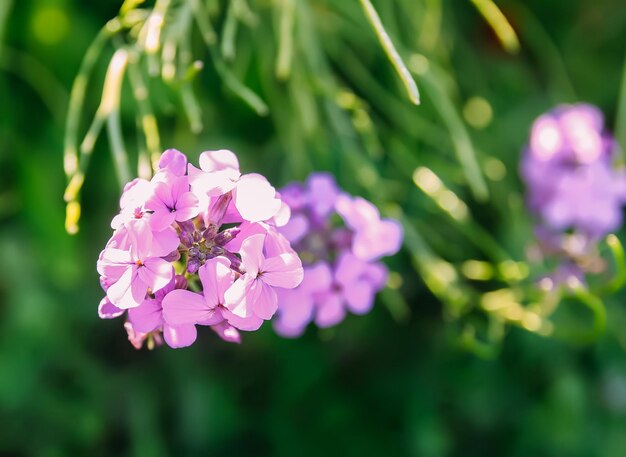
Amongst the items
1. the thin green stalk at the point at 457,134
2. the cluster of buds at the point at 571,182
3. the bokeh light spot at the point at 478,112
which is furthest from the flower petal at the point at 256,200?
the bokeh light spot at the point at 478,112

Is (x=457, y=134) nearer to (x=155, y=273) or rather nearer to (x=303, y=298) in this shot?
(x=303, y=298)

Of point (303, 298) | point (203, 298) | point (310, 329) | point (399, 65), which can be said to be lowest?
point (310, 329)

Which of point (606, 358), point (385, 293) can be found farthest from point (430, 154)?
point (606, 358)

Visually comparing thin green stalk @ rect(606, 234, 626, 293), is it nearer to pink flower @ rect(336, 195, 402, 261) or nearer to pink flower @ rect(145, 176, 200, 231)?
pink flower @ rect(336, 195, 402, 261)

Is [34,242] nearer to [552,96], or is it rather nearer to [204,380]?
[204,380]

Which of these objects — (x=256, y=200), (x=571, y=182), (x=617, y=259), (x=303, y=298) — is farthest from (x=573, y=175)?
(x=256, y=200)

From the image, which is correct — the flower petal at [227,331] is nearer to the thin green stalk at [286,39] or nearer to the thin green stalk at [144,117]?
the thin green stalk at [144,117]

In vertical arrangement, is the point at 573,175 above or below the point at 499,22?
below
